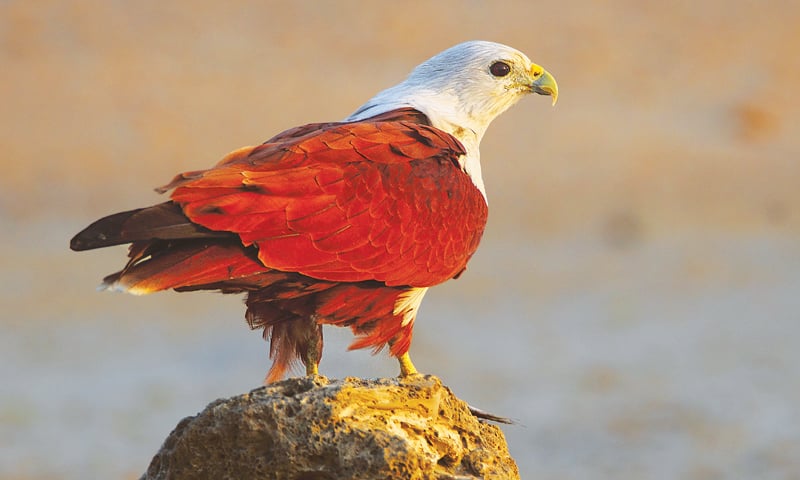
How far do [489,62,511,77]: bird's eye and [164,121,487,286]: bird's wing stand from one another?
0.78 m

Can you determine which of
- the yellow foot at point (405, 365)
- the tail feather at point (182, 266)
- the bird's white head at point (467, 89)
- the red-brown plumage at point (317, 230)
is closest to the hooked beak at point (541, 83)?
the bird's white head at point (467, 89)

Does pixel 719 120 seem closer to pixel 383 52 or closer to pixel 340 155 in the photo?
pixel 383 52

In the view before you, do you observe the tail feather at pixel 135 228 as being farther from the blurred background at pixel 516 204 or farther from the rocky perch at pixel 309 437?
the blurred background at pixel 516 204

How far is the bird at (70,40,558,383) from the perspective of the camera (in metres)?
6.22

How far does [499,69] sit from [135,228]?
2.78 meters

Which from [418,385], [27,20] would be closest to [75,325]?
[27,20]

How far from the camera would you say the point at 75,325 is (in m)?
19.5

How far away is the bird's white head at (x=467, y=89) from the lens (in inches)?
308

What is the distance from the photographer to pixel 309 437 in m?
5.76

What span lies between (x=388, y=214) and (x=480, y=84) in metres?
1.37

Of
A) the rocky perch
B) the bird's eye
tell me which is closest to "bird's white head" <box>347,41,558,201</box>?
the bird's eye

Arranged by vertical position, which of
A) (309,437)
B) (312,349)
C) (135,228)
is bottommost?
(309,437)

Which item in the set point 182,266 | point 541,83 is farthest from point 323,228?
point 541,83

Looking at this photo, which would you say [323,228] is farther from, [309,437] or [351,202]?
[309,437]
